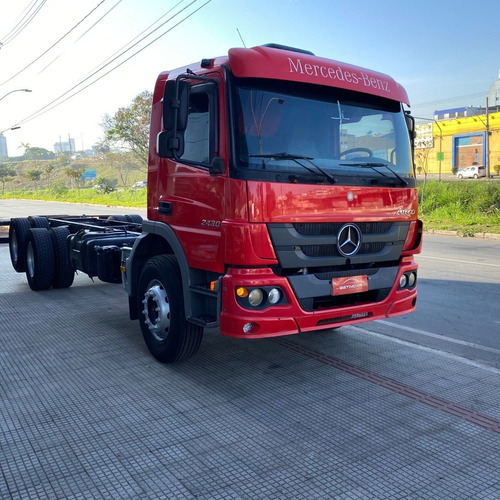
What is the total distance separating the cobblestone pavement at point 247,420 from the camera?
301 cm

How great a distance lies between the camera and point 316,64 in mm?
4340

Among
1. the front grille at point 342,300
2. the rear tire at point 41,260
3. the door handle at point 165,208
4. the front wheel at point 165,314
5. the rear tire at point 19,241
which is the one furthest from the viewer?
the rear tire at point 19,241

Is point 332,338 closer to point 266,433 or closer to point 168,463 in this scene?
point 266,433

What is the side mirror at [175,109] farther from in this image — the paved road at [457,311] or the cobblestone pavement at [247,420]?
the paved road at [457,311]

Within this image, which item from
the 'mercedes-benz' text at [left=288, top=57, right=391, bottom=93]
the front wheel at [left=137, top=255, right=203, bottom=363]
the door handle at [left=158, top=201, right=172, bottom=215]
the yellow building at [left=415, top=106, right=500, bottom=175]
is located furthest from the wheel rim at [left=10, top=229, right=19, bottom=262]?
the yellow building at [left=415, top=106, right=500, bottom=175]

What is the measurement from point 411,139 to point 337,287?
1.82 meters

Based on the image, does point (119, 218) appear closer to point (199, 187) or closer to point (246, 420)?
point (199, 187)

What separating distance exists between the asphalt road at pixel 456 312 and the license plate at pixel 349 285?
4.83 feet

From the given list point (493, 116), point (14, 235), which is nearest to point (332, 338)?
point (14, 235)

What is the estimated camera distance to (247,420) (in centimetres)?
381

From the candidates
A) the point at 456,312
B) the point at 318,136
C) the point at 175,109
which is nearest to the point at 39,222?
the point at 175,109

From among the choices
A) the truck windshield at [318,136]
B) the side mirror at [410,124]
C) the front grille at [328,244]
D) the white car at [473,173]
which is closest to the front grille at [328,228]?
the front grille at [328,244]

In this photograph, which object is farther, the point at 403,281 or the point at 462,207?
the point at 462,207

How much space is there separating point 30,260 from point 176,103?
5585 millimetres
